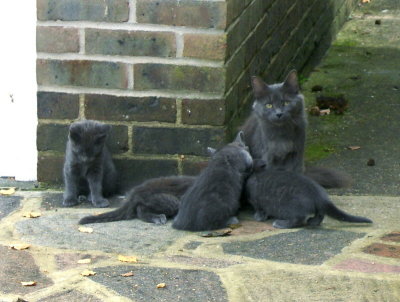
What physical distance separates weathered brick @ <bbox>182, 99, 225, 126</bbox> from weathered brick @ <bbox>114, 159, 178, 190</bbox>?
1.08 feet

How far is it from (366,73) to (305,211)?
446cm

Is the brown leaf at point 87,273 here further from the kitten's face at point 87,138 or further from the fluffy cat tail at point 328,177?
the fluffy cat tail at point 328,177

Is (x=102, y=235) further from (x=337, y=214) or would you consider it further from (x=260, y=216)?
(x=337, y=214)

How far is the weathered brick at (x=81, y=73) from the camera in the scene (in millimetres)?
6414

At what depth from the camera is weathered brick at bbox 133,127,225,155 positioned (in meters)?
6.45

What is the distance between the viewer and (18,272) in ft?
16.3

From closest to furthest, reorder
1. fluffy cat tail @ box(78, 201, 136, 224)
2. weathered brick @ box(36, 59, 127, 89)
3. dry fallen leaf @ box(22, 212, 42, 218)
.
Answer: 1. fluffy cat tail @ box(78, 201, 136, 224)
2. dry fallen leaf @ box(22, 212, 42, 218)
3. weathered brick @ box(36, 59, 127, 89)

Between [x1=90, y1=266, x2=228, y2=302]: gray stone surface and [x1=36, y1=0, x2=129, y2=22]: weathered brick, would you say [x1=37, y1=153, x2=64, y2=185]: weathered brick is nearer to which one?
[x1=36, y1=0, x2=129, y2=22]: weathered brick

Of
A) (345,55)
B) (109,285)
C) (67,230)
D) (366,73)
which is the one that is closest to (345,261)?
(109,285)

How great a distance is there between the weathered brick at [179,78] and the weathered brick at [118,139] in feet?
1.08

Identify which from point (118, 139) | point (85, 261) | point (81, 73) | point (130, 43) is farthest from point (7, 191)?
point (85, 261)

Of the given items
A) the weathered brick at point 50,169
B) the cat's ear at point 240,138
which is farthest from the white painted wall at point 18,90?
the cat's ear at point 240,138

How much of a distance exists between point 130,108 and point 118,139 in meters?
0.24

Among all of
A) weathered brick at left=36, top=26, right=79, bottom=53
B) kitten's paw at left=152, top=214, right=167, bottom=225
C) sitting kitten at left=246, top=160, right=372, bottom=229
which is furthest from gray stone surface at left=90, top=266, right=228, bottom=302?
weathered brick at left=36, top=26, right=79, bottom=53
